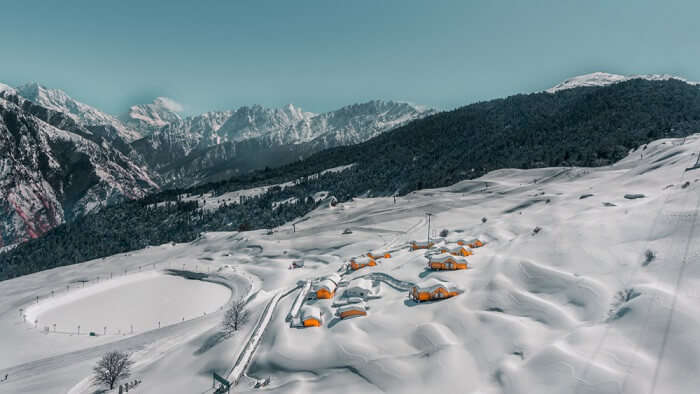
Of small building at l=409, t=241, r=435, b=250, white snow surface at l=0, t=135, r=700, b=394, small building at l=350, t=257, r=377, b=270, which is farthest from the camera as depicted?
small building at l=409, t=241, r=435, b=250

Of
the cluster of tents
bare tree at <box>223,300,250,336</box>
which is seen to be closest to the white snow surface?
the cluster of tents

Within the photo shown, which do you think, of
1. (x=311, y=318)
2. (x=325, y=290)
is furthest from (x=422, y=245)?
(x=311, y=318)

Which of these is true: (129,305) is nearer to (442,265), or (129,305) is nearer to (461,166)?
(442,265)

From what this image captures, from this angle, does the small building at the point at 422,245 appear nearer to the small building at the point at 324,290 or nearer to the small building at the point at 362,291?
the small building at the point at 362,291

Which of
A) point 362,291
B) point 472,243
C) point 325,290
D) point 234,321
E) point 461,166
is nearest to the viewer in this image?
point 362,291

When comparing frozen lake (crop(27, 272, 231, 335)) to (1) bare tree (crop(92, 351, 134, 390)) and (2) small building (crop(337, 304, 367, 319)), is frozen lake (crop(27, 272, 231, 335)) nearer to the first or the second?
(1) bare tree (crop(92, 351, 134, 390))

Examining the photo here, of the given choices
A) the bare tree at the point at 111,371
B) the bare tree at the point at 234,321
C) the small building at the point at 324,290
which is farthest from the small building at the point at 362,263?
the bare tree at the point at 111,371

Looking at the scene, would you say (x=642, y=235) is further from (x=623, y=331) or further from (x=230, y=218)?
(x=230, y=218)

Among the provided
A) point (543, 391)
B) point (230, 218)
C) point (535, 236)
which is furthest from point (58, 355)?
point (230, 218)
